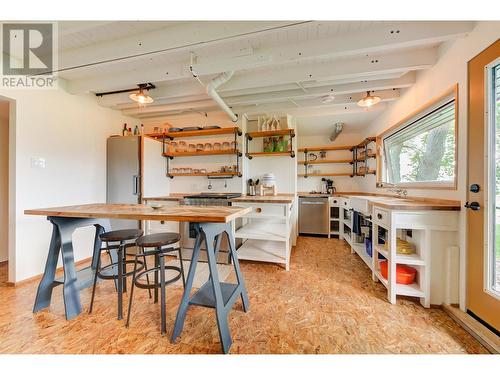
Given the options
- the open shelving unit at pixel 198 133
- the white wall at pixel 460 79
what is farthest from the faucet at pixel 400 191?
the open shelving unit at pixel 198 133

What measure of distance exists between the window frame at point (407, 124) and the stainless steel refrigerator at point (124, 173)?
385 centimetres

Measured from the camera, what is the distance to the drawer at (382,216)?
1.87 m

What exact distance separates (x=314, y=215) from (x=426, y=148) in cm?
227

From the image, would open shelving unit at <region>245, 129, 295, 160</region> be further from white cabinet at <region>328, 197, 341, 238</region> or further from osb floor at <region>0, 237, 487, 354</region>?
osb floor at <region>0, 237, 487, 354</region>

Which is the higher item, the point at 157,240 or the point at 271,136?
the point at 271,136

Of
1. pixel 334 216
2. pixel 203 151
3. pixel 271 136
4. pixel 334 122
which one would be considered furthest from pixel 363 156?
pixel 203 151

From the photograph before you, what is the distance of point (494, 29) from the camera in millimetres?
1391

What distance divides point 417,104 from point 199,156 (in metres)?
3.38

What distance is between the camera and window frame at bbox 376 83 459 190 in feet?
5.77

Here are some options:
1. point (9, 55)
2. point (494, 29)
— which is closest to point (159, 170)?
point (9, 55)

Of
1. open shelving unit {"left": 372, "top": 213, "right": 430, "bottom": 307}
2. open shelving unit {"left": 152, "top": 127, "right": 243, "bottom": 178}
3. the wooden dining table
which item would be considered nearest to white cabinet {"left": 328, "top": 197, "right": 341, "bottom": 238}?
open shelving unit {"left": 152, "top": 127, "right": 243, "bottom": 178}

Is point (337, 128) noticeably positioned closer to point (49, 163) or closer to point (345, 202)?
point (345, 202)

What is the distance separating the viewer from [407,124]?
2637 millimetres

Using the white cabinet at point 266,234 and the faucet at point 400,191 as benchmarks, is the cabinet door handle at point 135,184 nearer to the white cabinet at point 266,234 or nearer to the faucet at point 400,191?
the white cabinet at point 266,234
